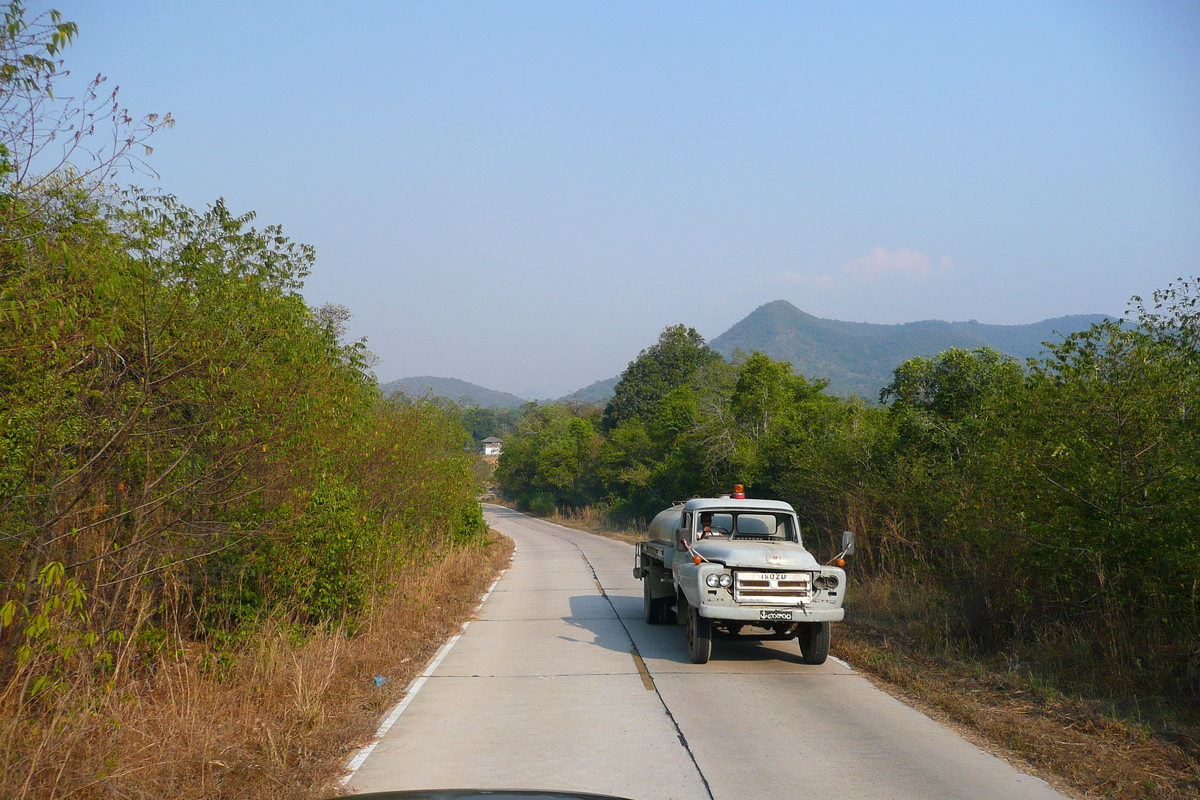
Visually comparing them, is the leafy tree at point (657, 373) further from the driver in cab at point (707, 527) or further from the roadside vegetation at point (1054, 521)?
the driver in cab at point (707, 527)

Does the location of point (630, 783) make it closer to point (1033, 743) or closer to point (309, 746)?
point (309, 746)

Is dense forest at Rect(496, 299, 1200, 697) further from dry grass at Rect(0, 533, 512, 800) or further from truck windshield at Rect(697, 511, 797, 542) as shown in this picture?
dry grass at Rect(0, 533, 512, 800)

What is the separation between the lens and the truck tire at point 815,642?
10992 millimetres

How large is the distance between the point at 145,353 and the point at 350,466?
7331mm

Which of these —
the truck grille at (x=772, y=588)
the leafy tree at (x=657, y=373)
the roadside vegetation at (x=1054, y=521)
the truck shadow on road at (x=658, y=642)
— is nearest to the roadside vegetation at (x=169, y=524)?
the truck shadow on road at (x=658, y=642)

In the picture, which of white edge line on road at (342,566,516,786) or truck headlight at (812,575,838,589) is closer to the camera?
white edge line on road at (342,566,516,786)

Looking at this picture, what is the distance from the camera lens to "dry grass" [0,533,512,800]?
5.44 metres

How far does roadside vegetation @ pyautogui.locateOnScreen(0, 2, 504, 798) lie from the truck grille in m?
4.30

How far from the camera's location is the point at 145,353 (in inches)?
252

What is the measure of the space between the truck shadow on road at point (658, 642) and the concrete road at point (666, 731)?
61 mm

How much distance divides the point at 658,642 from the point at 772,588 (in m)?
2.74

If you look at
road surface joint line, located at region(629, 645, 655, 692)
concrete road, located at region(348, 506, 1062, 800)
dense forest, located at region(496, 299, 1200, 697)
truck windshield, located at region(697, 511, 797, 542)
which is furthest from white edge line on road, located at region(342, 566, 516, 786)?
dense forest, located at region(496, 299, 1200, 697)

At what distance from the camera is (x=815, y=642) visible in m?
11.0

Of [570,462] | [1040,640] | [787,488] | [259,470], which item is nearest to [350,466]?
[259,470]
